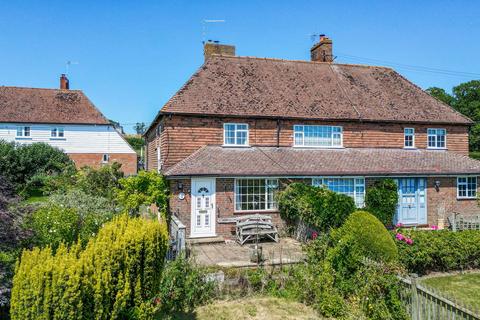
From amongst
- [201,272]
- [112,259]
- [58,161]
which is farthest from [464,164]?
[58,161]

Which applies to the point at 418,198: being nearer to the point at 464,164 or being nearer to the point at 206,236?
the point at 464,164

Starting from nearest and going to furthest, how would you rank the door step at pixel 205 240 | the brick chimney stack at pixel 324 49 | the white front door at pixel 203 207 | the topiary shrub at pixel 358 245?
the topiary shrub at pixel 358 245
the door step at pixel 205 240
the white front door at pixel 203 207
the brick chimney stack at pixel 324 49

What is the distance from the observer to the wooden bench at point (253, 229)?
568 inches

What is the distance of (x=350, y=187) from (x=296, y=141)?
3787 millimetres

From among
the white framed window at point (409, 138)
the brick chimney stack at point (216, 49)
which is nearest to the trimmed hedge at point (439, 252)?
the white framed window at point (409, 138)

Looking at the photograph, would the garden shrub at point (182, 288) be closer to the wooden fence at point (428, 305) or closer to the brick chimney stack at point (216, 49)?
the wooden fence at point (428, 305)

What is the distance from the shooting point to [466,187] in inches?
763

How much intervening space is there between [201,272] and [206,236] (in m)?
6.46

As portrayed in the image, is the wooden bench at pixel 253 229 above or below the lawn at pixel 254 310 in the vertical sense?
above

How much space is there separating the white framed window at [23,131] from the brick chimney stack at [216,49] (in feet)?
74.9

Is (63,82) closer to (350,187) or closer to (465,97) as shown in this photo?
(350,187)

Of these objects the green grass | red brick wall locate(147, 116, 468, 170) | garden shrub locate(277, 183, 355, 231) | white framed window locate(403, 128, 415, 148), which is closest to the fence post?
the green grass

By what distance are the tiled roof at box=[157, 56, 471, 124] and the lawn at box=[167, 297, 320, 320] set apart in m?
10.7

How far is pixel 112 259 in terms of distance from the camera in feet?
19.1
